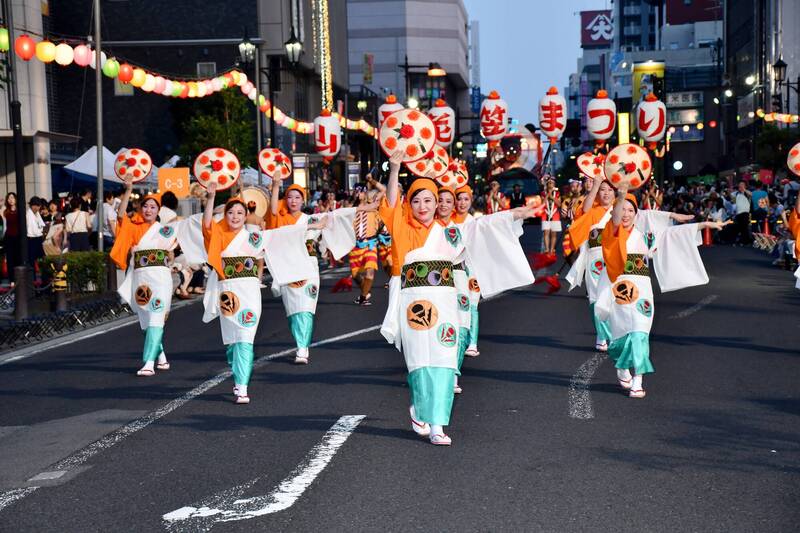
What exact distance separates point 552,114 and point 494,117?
2345mm

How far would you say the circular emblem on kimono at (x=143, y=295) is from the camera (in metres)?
11.0

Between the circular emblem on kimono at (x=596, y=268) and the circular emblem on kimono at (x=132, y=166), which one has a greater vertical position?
the circular emblem on kimono at (x=132, y=166)

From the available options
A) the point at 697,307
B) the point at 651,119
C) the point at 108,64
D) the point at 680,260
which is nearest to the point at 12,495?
the point at 680,260

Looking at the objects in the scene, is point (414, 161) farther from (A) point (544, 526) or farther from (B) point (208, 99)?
(B) point (208, 99)

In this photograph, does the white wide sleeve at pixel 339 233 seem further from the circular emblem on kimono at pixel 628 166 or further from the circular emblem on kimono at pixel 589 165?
the circular emblem on kimono at pixel 589 165

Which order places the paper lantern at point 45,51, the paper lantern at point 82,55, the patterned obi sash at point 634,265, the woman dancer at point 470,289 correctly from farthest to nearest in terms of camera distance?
1. the paper lantern at point 82,55
2. the paper lantern at point 45,51
3. the woman dancer at point 470,289
4. the patterned obi sash at point 634,265

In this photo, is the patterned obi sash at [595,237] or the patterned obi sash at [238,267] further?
the patterned obi sash at [595,237]

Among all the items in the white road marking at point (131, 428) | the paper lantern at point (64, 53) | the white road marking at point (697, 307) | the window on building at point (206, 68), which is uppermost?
the window on building at point (206, 68)

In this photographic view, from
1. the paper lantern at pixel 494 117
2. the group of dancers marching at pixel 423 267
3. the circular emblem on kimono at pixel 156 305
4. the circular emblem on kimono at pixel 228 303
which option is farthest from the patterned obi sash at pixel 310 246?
the paper lantern at pixel 494 117

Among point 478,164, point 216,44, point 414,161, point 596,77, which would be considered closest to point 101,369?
point 414,161

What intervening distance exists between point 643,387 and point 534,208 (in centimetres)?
266

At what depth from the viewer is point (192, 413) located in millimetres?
8758

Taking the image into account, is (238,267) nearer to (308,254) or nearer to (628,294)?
(308,254)

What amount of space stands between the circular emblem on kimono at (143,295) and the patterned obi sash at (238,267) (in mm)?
1918
